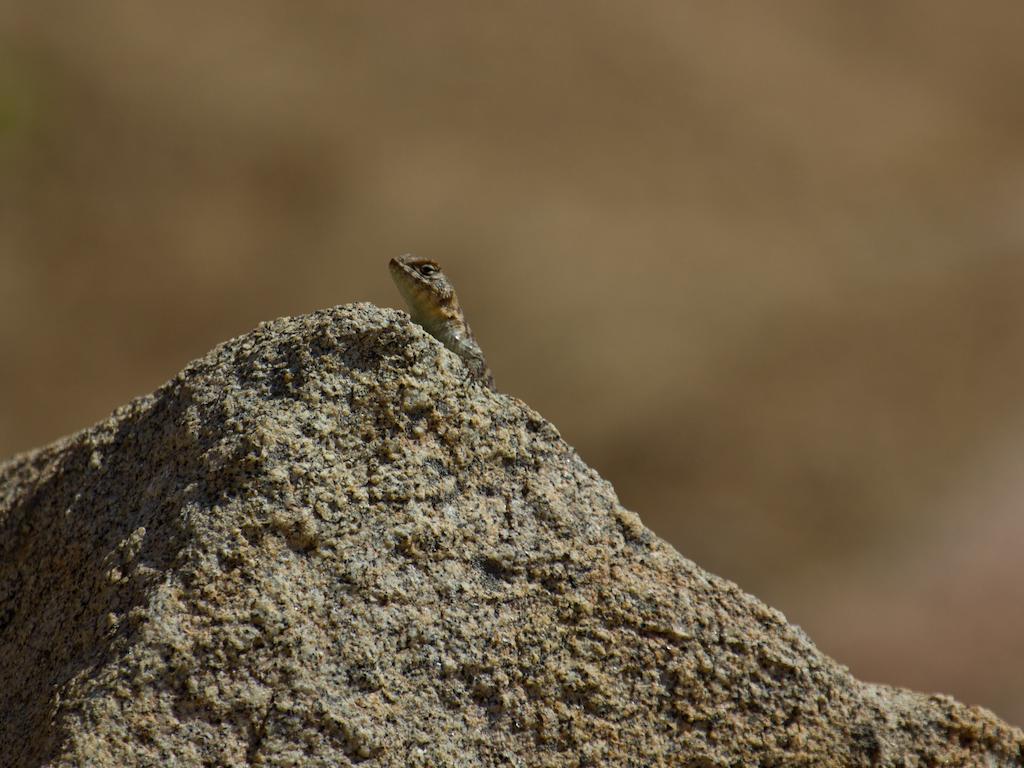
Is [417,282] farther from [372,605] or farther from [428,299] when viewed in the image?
[372,605]

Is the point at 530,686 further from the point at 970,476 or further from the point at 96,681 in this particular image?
the point at 970,476

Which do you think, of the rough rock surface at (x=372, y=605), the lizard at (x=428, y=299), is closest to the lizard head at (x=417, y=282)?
the lizard at (x=428, y=299)

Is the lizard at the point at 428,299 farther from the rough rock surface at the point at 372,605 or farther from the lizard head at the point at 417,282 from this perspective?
the rough rock surface at the point at 372,605

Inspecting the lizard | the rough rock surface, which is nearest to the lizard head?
the lizard

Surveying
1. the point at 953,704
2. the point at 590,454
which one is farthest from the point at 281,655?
the point at 590,454

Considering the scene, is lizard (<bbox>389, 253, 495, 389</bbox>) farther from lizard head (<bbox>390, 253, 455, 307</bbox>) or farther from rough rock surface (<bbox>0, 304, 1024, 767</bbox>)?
Result: rough rock surface (<bbox>0, 304, 1024, 767</bbox>)

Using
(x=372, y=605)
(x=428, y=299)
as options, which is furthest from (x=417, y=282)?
(x=372, y=605)
